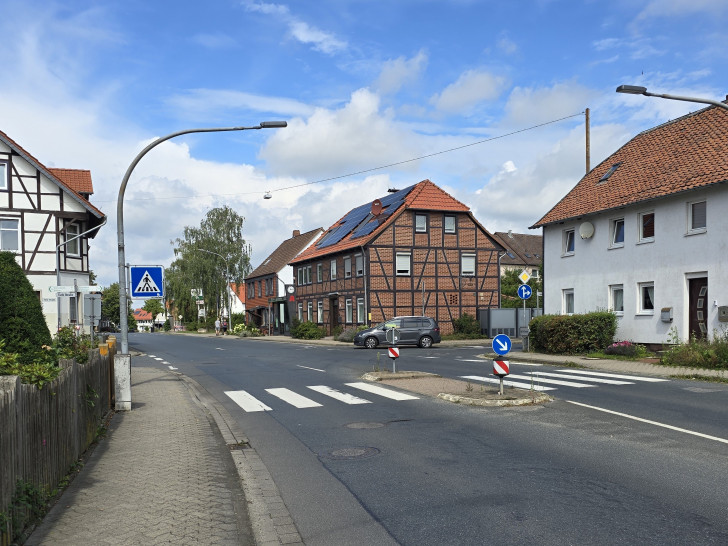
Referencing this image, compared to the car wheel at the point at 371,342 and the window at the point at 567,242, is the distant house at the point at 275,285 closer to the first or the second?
the car wheel at the point at 371,342

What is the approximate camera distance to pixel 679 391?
13.7 m

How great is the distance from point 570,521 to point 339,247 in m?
42.7

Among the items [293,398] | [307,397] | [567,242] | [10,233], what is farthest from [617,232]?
[10,233]

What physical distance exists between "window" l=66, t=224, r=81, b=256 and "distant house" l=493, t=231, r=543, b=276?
58.5m

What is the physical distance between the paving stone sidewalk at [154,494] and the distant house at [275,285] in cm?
4735

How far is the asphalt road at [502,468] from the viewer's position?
534cm

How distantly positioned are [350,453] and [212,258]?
63.0m

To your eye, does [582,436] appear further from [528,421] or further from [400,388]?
[400,388]

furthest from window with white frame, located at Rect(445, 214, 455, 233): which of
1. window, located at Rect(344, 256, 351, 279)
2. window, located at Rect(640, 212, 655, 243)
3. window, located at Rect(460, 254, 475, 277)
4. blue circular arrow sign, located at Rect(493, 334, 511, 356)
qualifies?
blue circular arrow sign, located at Rect(493, 334, 511, 356)

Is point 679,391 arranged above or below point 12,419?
below

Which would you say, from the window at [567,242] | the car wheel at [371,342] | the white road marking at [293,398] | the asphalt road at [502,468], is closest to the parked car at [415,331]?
the car wheel at [371,342]

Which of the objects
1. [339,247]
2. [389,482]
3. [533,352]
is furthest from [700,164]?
[339,247]

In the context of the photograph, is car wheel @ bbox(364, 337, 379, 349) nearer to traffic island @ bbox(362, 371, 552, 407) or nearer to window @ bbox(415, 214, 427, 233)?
window @ bbox(415, 214, 427, 233)

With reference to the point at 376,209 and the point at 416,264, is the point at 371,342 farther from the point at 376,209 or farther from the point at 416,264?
the point at 376,209
